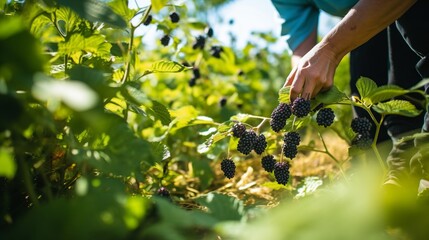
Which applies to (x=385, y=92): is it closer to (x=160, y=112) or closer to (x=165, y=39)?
(x=160, y=112)

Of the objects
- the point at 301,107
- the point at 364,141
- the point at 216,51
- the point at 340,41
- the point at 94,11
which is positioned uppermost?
the point at 94,11

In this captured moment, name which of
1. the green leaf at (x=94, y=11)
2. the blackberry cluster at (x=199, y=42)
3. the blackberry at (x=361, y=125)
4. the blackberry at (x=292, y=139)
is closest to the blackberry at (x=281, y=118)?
the blackberry at (x=292, y=139)

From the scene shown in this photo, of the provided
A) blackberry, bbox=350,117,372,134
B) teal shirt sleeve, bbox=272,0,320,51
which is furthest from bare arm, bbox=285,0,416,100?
teal shirt sleeve, bbox=272,0,320,51

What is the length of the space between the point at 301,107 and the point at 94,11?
1.63 feet

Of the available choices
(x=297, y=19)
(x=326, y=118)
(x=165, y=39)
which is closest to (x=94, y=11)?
(x=326, y=118)

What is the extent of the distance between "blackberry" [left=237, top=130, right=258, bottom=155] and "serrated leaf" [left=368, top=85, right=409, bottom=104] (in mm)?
292

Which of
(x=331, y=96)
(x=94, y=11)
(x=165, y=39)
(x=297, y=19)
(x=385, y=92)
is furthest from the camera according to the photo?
(x=297, y=19)

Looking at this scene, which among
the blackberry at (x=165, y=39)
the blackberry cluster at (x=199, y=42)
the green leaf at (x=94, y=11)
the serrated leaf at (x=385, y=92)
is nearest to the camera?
the green leaf at (x=94, y=11)

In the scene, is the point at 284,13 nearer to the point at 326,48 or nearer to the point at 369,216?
the point at 326,48

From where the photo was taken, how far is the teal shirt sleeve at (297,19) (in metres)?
1.69

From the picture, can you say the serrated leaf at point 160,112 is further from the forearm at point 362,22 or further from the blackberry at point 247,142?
the forearm at point 362,22

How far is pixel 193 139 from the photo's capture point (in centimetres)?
194

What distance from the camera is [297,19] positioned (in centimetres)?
170

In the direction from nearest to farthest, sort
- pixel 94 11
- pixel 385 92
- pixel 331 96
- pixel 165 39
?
pixel 94 11
pixel 385 92
pixel 331 96
pixel 165 39
